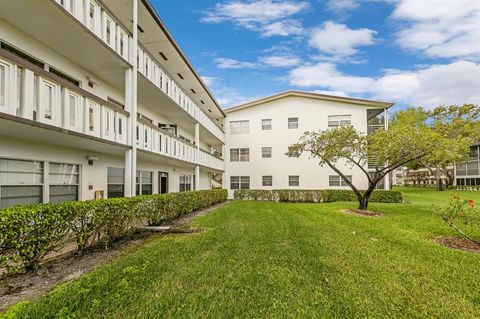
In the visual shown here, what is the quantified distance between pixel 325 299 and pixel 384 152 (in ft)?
36.2

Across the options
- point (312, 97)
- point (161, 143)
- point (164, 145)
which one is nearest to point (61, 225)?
point (161, 143)

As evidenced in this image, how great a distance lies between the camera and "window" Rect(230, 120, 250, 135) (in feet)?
87.4

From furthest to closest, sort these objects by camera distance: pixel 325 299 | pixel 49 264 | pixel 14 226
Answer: pixel 49 264, pixel 14 226, pixel 325 299

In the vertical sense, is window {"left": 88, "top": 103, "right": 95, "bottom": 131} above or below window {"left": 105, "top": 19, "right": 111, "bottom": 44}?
below

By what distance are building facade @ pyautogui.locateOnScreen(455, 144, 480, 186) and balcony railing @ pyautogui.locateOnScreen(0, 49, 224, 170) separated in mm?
52047

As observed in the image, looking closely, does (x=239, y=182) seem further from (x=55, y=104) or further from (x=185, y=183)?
(x=55, y=104)

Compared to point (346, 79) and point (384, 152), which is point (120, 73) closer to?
point (384, 152)

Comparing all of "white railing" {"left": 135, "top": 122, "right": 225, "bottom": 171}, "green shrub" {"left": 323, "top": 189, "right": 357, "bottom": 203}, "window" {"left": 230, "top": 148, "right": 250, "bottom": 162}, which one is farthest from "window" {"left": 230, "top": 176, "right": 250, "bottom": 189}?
"white railing" {"left": 135, "top": 122, "right": 225, "bottom": 171}

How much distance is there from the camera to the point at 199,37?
848 inches

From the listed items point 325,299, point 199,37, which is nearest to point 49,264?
point 325,299

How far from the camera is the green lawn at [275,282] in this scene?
3527 millimetres

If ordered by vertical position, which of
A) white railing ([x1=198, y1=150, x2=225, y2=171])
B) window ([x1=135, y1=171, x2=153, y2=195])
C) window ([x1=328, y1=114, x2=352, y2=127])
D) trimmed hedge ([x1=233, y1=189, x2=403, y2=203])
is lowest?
trimmed hedge ([x1=233, y1=189, x2=403, y2=203])

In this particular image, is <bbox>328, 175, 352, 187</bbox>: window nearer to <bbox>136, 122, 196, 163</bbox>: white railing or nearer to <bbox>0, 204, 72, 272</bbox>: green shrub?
<bbox>136, 122, 196, 163</bbox>: white railing

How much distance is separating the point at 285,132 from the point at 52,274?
75.1ft
